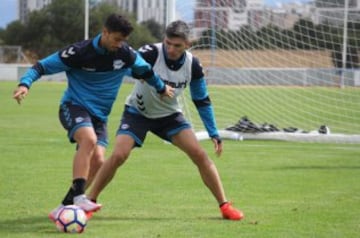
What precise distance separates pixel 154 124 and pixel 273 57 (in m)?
19.4

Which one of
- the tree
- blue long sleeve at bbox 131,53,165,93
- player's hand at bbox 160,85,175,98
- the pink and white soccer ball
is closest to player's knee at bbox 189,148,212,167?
player's hand at bbox 160,85,175,98

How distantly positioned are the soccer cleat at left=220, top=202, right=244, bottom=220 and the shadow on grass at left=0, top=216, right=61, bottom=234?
63.8 inches

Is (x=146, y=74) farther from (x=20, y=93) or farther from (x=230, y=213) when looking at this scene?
(x=230, y=213)

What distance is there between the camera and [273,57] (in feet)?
92.3

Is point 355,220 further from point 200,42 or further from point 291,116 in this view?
point 291,116

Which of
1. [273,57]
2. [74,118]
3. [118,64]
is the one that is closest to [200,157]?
[118,64]

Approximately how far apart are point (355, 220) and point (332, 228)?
537 mm

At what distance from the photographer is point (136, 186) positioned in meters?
11.2

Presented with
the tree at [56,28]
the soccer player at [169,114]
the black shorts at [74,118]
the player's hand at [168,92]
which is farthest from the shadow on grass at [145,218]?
the tree at [56,28]

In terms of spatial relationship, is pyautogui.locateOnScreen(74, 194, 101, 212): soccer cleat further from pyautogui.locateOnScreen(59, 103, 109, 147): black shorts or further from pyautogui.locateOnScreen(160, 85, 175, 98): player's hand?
pyautogui.locateOnScreen(160, 85, 175, 98): player's hand

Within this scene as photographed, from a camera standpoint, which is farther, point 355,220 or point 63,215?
point 355,220

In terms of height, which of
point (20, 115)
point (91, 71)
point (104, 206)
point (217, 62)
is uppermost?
point (91, 71)

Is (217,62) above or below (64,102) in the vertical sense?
below

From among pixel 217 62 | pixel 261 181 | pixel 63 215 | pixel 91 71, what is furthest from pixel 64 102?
pixel 217 62
